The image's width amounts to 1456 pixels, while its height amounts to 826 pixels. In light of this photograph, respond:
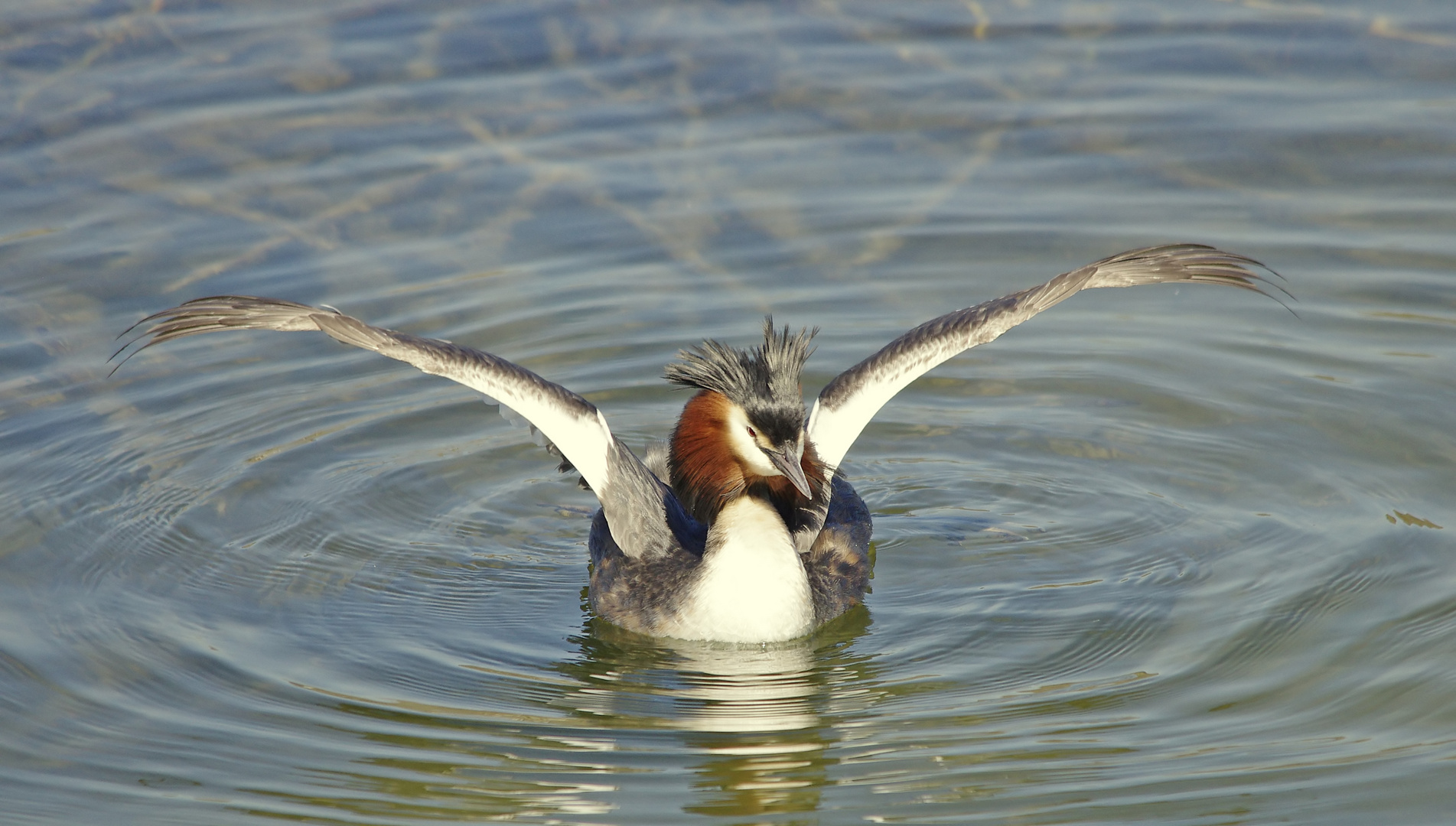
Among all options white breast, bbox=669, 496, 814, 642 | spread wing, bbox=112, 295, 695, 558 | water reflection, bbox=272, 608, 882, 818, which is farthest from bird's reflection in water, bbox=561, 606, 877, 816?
spread wing, bbox=112, 295, 695, 558

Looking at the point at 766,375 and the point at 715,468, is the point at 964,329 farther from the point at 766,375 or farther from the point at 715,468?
the point at 715,468

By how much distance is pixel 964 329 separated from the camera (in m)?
8.98

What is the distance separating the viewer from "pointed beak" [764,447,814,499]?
800 centimetres

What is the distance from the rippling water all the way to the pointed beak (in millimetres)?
961

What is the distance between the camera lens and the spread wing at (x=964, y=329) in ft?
29.2

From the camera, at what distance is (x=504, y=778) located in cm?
730

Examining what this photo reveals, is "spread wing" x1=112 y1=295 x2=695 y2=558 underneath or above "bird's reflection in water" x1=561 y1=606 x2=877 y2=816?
above

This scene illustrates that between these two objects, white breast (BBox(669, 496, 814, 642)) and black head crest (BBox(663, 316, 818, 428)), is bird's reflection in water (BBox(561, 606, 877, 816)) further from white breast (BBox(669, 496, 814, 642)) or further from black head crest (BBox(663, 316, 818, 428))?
black head crest (BBox(663, 316, 818, 428))

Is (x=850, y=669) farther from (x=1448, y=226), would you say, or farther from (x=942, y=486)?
(x=1448, y=226)

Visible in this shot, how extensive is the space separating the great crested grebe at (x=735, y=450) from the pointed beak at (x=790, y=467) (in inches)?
0.4

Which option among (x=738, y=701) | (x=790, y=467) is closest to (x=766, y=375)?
(x=790, y=467)

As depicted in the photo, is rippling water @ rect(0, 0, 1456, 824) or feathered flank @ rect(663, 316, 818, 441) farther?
feathered flank @ rect(663, 316, 818, 441)

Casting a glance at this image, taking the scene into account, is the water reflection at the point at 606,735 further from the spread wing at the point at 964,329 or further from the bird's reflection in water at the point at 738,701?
the spread wing at the point at 964,329

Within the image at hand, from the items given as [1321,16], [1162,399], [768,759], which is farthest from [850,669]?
[1321,16]
